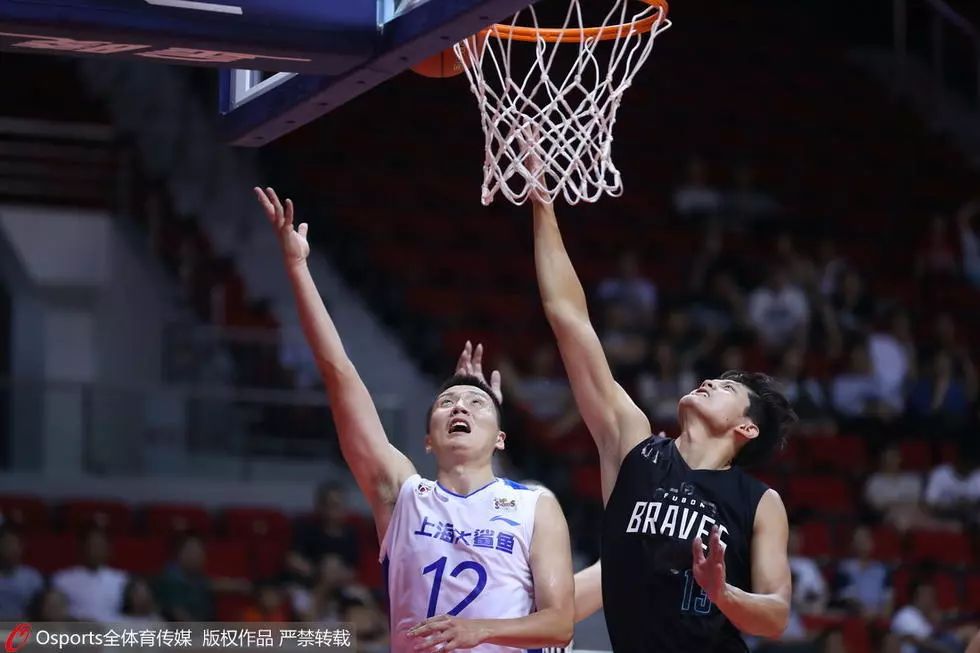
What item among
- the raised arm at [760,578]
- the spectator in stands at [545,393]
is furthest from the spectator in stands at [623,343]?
the raised arm at [760,578]

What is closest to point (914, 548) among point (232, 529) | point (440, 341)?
point (440, 341)

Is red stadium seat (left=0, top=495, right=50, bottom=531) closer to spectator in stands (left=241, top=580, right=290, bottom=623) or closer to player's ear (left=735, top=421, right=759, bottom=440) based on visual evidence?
spectator in stands (left=241, top=580, right=290, bottom=623)

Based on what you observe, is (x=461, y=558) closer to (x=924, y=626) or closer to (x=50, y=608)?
(x=50, y=608)

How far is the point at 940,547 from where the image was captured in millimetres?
10172

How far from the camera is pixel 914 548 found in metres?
10.1

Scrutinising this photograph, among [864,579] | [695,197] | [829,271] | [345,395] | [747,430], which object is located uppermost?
[695,197]

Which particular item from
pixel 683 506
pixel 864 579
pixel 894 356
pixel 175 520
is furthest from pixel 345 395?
pixel 894 356

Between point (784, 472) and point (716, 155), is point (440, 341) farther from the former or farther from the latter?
point (716, 155)

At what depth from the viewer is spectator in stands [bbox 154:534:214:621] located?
8.29 metres

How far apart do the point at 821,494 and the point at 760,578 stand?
21.8 ft

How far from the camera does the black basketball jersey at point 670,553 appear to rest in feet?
13.1

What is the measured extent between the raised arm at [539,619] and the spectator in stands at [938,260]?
30.8 feet

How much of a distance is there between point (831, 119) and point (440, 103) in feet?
12.2

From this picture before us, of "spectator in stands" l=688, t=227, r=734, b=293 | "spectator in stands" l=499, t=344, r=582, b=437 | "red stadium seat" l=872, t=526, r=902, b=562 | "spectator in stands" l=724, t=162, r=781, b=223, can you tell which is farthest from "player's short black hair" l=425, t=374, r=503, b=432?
"spectator in stands" l=724, t=162, r=781, b=223
